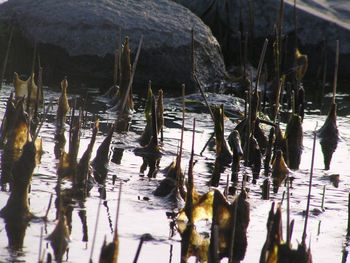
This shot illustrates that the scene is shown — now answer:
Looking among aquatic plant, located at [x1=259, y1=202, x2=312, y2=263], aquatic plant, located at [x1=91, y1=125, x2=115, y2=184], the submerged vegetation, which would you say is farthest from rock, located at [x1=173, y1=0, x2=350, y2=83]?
aquatic plant, located at [x1=259, y1=202, x2=312, y2=263]

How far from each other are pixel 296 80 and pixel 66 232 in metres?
3.70

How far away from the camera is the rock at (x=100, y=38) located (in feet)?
22.4

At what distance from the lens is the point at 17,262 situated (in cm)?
242

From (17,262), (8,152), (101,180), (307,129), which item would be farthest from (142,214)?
(307,129)

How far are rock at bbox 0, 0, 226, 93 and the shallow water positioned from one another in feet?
6.96

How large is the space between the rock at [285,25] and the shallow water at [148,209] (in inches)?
150

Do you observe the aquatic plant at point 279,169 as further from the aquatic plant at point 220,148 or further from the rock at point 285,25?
the rock at point 285,25

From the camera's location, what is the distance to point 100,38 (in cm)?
682

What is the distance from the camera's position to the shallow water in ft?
8.75

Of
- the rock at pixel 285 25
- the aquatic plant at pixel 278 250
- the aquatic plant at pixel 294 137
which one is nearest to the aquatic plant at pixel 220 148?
the aquatic plant at pixel 294 137

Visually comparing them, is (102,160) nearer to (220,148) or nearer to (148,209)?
(148,209)

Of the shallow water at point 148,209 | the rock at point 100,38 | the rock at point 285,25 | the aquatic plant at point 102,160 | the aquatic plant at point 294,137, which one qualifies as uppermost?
the rock at point 285,25

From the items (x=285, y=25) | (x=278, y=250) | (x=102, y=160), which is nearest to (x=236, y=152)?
(x=102, y=160)

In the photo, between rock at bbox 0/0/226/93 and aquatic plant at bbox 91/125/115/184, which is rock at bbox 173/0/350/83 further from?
aquatic plant at bbox 91/125/115/184
